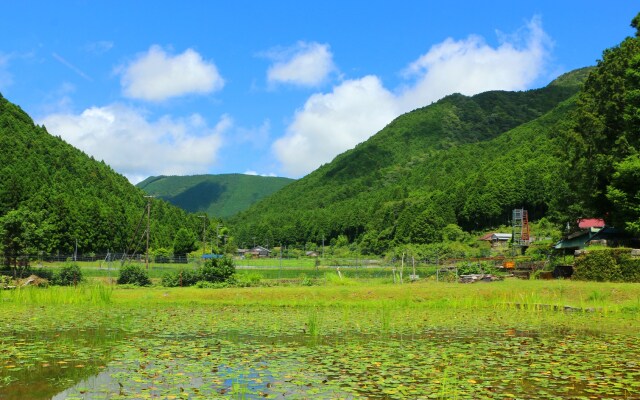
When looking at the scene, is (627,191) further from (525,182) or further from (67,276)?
(525,182)

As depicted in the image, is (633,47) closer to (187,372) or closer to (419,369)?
(419,369)

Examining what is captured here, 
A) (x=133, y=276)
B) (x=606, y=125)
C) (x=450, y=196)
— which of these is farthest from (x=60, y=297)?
(x=450, y=196)

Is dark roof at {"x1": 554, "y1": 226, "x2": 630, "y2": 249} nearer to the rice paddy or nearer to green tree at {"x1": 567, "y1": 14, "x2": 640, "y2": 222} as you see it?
green tree at {"x1": 567, "y1": 14, "x2": 640, "y2": 222}

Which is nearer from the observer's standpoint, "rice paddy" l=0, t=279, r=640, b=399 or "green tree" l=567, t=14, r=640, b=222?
"rice paddy" l=0, t=279, r=640, b=399

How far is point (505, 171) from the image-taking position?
128625 mm

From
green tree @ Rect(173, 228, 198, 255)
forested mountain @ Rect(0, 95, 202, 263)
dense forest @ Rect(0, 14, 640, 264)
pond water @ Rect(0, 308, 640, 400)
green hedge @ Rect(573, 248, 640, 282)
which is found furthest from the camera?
green tree @ Rect(173, 228, 198, 255)

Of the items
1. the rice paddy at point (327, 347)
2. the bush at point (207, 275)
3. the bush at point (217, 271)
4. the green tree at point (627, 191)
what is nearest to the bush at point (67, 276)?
the bush at point (207, 275)

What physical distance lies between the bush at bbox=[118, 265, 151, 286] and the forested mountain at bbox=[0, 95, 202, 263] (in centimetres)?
629

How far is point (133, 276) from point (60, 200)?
63304 mm

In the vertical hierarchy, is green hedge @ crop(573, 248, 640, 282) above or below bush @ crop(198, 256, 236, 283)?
above

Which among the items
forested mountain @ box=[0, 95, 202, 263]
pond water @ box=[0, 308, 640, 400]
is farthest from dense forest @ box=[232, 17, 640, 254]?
forested mountain @ box=[0, 95, 202, 263]

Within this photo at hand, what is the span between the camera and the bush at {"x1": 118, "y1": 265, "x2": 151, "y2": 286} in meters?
35.9

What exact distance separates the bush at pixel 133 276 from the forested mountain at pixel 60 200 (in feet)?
20.6

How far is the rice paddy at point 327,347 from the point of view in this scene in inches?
371
